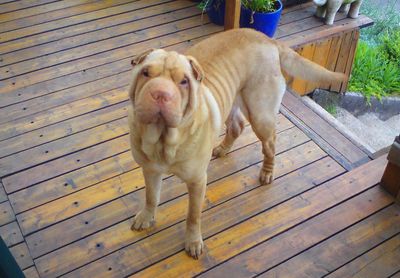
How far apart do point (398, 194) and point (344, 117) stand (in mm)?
1652

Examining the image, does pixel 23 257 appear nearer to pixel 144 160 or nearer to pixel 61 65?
pixel 144 160

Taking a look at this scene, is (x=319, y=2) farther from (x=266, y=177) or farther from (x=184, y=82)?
(x=184, y=82)

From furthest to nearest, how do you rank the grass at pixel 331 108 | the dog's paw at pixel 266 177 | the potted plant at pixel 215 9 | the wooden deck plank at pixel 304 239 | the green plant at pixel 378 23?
the green plant at pixel 378 23 → the grass at pixel 331 108 → the potted plant at pixel 215 9 → the dog's paw at pixel 266 177 → the wooden deck plank at pixel 304 239

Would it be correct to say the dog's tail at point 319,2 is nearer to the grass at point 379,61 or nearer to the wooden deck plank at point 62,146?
the grass at point 379,61

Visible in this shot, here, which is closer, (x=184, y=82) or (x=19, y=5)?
(x=184, y=82)

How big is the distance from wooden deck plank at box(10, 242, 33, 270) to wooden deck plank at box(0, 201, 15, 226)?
168 millimetres

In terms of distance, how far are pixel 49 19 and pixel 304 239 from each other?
262 centimetres

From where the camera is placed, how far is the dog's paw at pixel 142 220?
7.28 ft

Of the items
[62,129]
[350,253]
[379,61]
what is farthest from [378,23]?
[62,129]

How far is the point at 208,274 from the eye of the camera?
2088mm


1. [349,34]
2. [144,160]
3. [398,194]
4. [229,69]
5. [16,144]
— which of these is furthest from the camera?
[349,34]

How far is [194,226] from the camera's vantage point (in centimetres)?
211

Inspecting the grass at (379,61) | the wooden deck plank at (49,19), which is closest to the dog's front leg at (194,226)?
the wooden deck plank at (49,19)

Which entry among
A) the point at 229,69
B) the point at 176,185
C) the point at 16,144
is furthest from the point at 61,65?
the point at 229,69
